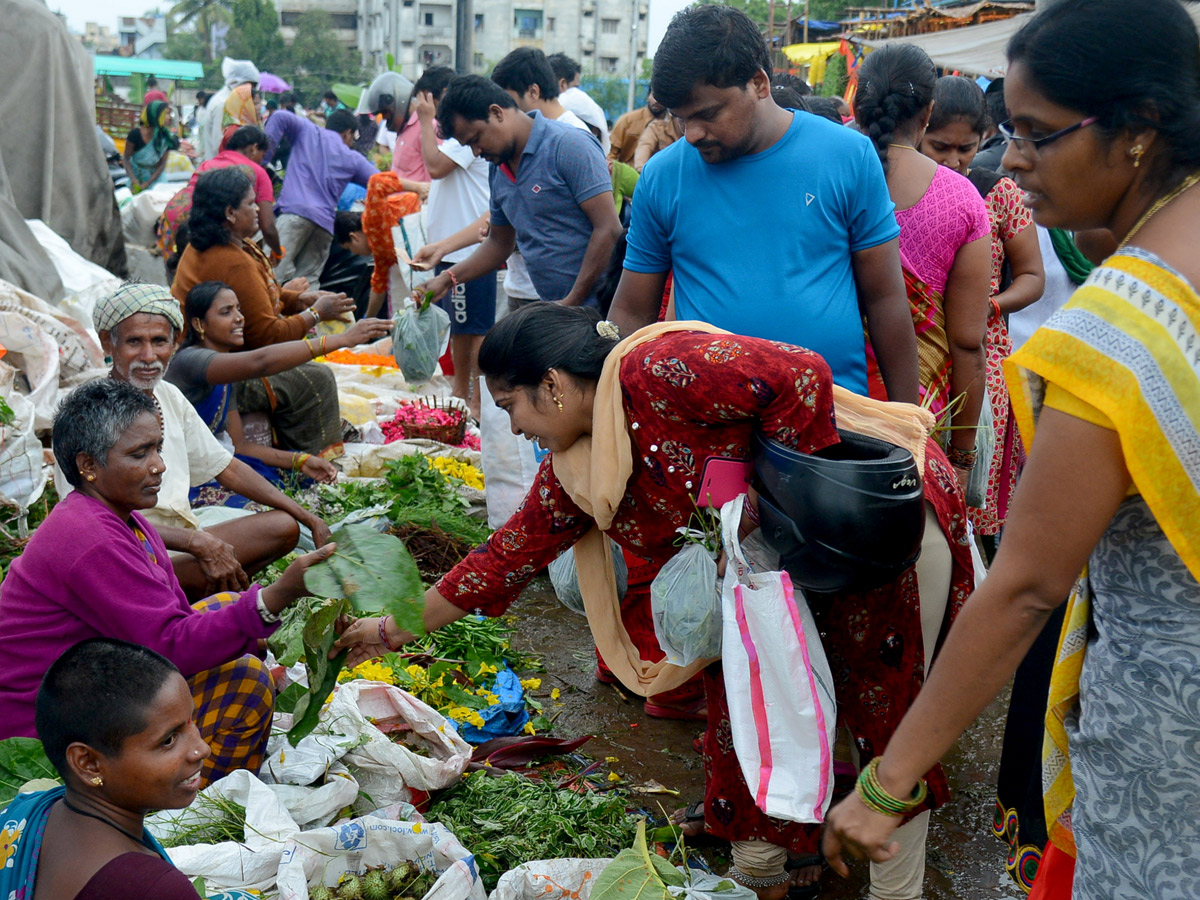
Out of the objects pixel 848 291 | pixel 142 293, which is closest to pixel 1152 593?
pixel 848 291

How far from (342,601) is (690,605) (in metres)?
0.88

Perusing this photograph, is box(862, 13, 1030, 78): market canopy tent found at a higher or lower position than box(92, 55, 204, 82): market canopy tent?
higher

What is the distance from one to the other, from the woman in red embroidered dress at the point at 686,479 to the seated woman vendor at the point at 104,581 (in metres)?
0.32

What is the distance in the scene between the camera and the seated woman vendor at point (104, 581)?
98.0 inches

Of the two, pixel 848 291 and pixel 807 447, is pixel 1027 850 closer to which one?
pixel 807 447

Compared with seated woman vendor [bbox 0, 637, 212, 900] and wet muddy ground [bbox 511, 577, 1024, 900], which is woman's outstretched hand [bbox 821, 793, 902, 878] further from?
wet muddy ground [bbox 511, 577, 1024, 900]

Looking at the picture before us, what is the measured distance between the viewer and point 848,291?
2975 mm

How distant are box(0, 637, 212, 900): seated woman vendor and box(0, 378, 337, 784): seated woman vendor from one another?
563 millimetres

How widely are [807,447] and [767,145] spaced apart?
96cm

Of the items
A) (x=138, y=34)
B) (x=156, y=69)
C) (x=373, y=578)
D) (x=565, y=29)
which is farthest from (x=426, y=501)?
(x=138, y=34)

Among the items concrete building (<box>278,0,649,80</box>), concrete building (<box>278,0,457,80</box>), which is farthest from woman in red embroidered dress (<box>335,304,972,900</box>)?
concrete building (<box>278,0,649,80</box>)

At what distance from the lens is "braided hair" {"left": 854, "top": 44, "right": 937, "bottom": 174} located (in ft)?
11.0

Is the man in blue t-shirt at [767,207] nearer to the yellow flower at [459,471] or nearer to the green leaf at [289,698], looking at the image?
the green leaf at [289,698]

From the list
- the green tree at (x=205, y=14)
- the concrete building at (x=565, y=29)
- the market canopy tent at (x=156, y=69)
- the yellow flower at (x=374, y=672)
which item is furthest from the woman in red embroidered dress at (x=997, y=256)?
the concrete building at (x=565, y=29)
